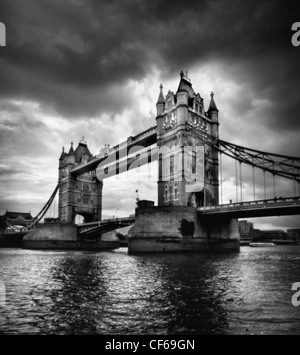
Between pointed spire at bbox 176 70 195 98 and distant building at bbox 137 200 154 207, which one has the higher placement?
pointed spire at bbox 176 70 195 98

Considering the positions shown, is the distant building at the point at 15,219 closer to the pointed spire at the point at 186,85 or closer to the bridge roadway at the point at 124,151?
the bridge roadway at the point at 124,151

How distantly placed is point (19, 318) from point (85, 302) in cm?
259

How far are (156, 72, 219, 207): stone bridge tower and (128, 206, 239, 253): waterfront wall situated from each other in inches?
164

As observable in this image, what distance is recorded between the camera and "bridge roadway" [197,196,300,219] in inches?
1400

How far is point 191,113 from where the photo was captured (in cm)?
5031

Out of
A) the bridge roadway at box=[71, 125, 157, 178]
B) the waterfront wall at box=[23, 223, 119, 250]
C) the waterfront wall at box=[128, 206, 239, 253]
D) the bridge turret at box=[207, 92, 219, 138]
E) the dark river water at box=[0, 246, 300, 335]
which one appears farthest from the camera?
the waterfront wall at box=[23, 223, 119, 250]

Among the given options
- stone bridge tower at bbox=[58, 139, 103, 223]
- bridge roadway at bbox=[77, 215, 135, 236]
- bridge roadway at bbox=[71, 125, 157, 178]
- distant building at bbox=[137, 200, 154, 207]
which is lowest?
bridge roadway at bbox=[77, 215, 135, 236]

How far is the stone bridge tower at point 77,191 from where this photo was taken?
80.1 m

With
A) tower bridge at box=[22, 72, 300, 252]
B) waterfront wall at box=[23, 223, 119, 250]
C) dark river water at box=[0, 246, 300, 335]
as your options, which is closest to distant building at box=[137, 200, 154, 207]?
tower bridge at box=[22, 72, 300, 252]

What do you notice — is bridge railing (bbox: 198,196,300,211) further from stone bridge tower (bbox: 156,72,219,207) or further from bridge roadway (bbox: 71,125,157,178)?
bridge roadway (bbox: 71,125,157,178)

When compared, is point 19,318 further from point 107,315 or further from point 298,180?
point 298,180

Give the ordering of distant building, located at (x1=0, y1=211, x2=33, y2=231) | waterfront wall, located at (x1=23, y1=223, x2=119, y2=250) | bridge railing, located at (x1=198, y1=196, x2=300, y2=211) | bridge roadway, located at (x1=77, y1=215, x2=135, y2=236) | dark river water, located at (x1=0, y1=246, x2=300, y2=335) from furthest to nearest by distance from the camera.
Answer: distant building, located at (x1=0, y1=211, x2=33, y2=231)
waterfront wall, located at (x1=23, y1=223, x2=119, y2=250)
bridge roadway, located at (x1=77, y1=215, x2=135, y2=236)
bridge railing, located at (x1=198, y1=196, x2=300, y2=211)
dark river water, located at (x1=0, y1=246, x2=300, y2=335)

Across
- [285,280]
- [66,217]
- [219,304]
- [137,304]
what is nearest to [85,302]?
[137,304]

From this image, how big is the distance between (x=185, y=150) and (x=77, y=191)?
1714 inches
